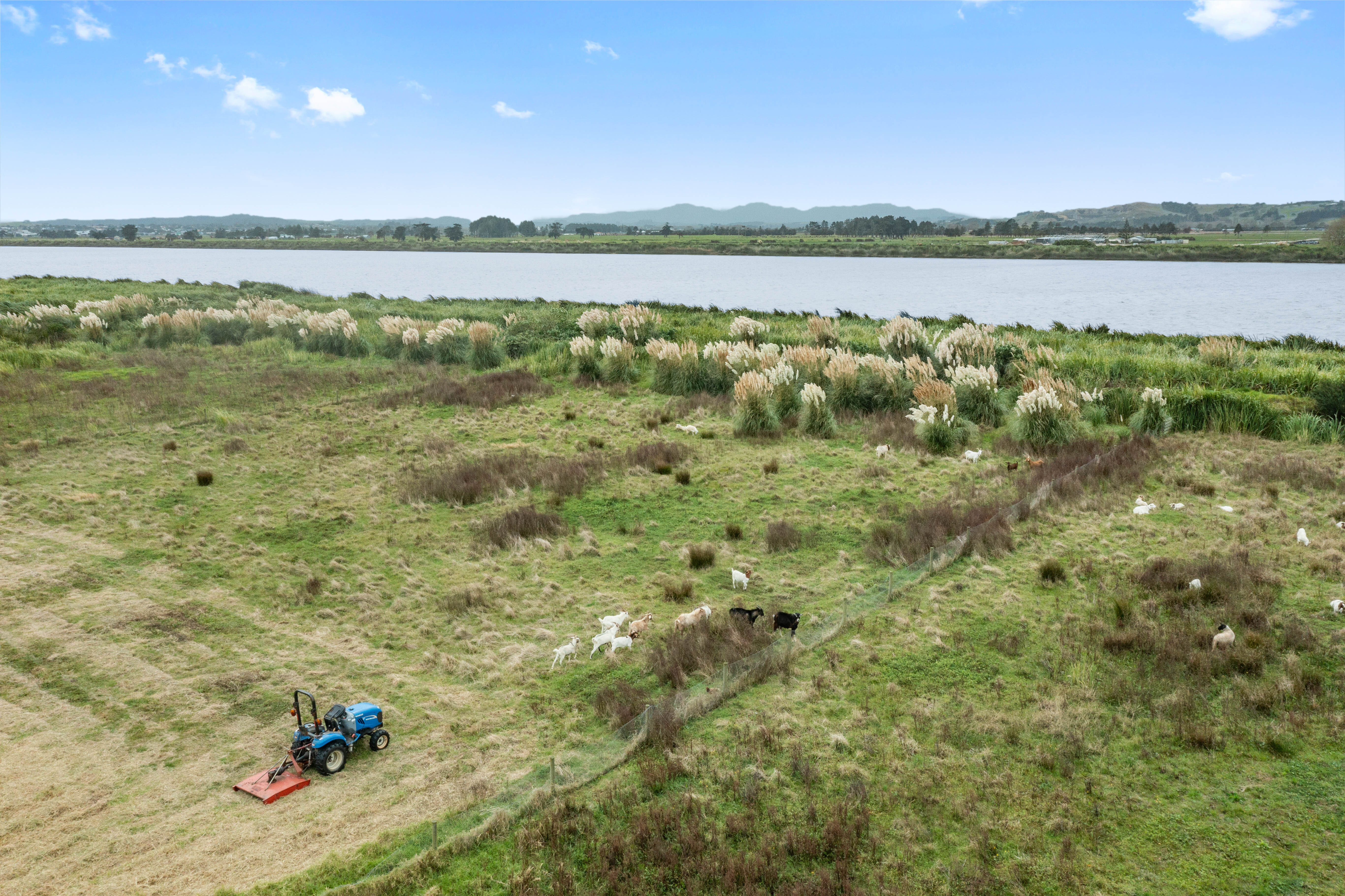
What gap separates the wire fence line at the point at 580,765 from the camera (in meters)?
4.98

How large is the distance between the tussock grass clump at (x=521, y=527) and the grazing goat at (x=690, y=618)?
144 inches

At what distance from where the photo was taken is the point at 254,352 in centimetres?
3003

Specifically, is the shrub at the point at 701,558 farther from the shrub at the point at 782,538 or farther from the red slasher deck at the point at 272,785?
the red slasher deck at the point at 272,785

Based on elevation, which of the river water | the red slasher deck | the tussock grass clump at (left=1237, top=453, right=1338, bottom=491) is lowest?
the red slasher deck

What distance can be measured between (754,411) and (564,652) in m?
10.6

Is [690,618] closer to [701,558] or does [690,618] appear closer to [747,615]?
[747,615]

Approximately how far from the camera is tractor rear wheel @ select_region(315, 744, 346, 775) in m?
6.11

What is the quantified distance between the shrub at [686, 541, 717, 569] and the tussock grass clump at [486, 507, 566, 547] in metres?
2.30

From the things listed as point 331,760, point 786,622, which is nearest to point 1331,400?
point 786,622

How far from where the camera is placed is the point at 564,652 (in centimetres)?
792

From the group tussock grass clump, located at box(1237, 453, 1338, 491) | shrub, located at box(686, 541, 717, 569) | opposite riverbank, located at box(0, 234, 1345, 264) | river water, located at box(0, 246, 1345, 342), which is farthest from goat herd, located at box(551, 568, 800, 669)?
opposite riverbank, located at box(0, 234, 1345, 264)

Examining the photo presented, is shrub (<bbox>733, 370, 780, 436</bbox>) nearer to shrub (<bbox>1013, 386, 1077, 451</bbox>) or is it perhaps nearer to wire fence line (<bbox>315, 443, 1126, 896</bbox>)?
shrub (<bbox>1013, 386, 1077, 451</bbox>)

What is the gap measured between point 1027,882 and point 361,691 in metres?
5.96

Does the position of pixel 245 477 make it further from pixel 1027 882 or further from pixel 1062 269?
pixel 1062 269
